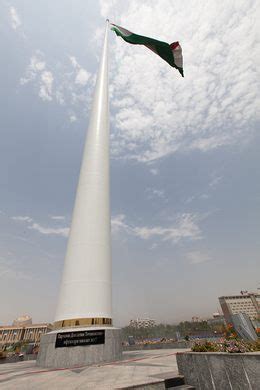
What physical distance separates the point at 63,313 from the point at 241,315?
10384 millimetres

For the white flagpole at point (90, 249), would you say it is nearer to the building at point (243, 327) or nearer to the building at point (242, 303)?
the building at point (243, 327)

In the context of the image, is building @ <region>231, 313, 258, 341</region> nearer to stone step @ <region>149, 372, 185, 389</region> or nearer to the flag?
stone step @ <region>149, 372, 185, 389</region>

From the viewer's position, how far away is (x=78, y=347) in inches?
491

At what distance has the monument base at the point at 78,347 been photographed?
12.2 m

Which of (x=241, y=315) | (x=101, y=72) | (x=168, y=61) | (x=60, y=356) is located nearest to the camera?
(x=241, y=315)

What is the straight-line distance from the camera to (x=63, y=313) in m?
A: 13.8

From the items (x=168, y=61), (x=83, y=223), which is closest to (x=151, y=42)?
(x=168, y=61)

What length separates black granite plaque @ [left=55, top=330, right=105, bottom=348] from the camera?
496 inches

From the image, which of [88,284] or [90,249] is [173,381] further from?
[90,249]

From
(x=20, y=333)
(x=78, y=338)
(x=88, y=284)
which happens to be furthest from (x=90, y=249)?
(x=20, y=333)

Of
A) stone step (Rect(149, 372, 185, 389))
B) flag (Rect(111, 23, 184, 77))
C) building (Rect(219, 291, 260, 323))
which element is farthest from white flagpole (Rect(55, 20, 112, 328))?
building (Rect(219, 291, 260, 323))

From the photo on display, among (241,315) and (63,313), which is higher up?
(63,313)

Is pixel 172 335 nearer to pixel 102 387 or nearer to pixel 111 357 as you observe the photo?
pixel 111 357

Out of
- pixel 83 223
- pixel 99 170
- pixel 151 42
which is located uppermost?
pixel 151 42
